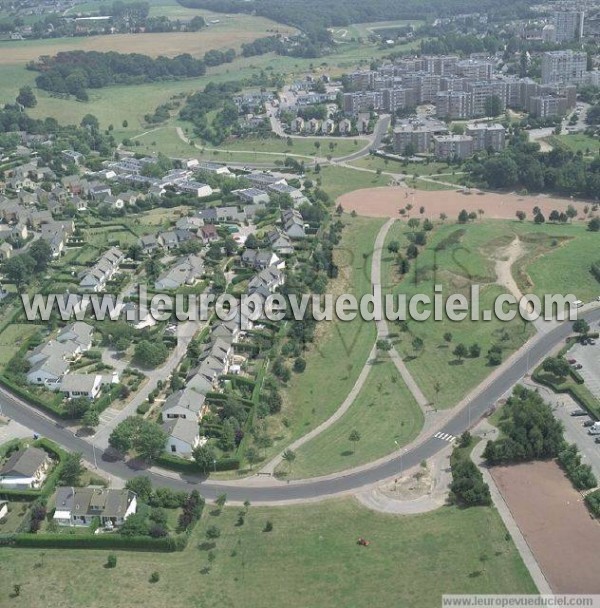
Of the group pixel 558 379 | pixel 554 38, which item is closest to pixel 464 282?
pixel 558 379

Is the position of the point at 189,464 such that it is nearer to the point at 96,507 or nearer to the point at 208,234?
the point at 96,507

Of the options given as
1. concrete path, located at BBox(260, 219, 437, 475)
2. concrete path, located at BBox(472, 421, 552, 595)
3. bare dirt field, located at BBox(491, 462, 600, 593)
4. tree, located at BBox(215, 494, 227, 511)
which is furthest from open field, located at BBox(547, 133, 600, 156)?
tree, located at BBox(215, 494, 227, 511)

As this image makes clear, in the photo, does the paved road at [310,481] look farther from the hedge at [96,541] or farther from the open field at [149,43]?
the open field at [149,43]

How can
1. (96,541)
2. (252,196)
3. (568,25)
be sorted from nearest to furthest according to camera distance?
(96,541) → (252,196) → (568,25)

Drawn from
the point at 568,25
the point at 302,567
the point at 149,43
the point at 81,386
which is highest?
the point at 149,43

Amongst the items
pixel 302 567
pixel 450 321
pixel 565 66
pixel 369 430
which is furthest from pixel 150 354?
pixel 565 66

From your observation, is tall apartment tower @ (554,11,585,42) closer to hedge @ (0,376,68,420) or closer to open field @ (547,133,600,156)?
open field @ (547,133,600,156)
